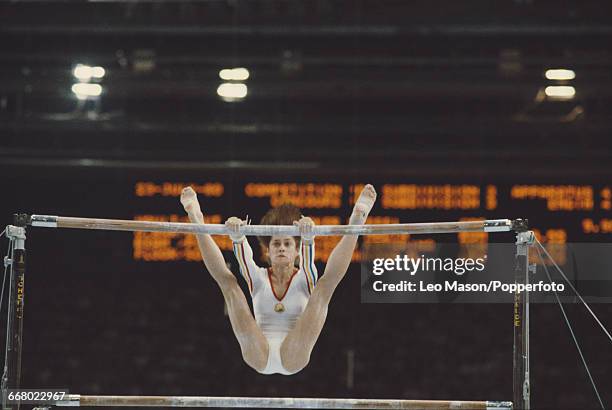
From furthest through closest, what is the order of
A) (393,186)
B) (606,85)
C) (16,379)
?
(606,85), (393,186), (16,379)

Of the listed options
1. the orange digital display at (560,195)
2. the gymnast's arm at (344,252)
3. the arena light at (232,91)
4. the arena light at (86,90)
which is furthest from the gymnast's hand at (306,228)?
the arena light at (86,90)

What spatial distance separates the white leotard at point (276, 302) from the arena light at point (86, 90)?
11.9 feet

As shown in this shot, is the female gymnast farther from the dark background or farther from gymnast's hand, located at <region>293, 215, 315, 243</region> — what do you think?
the dark background

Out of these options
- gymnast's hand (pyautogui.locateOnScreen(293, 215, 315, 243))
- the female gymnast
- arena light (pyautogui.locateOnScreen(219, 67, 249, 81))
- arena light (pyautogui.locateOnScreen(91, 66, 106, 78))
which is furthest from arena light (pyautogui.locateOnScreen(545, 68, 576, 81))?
arena light (pyautogui.locateOnScreen(91, 66, 106, 78))

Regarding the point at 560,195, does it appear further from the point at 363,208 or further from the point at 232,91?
the point at 232,91

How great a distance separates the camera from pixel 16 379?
4.70 m

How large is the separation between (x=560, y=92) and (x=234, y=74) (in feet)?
10.3

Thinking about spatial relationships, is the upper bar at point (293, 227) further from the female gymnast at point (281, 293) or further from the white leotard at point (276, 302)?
the white leotard at point (276, 302)

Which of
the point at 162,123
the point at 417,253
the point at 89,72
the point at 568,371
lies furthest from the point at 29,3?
the point at 568,371

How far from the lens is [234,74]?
8.12 m

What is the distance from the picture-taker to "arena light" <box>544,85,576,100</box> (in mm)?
7934

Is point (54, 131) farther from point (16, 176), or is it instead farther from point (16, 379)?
point (16, 379)

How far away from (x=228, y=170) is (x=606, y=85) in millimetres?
3627

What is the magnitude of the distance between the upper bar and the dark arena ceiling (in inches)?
111
